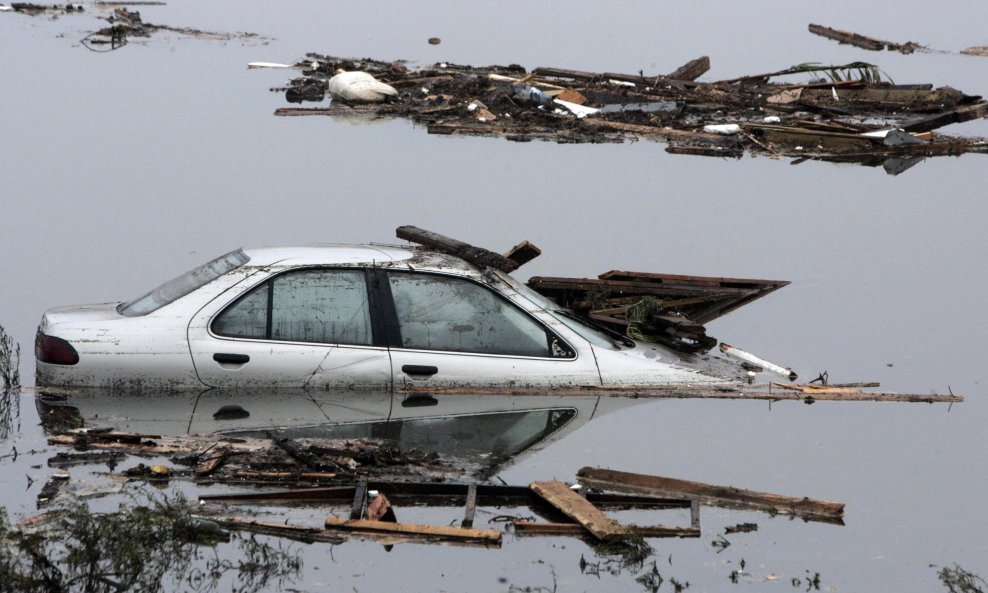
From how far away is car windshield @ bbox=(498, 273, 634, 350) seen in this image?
34.7 feet

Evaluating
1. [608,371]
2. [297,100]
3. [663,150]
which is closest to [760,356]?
[608,371]

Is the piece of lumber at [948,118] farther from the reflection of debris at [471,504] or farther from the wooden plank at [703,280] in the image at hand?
the reflection of debris at [471,504]

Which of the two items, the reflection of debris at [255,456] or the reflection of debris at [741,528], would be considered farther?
the reflection of debris at [255,456]

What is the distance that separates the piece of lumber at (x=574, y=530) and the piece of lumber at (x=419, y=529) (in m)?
0.23

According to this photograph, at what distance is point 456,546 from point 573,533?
0.73 metres

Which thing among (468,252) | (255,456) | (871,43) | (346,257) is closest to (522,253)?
(468,252)

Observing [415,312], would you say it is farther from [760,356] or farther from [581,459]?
[760,356]

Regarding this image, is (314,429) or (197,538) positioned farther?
(314,429)

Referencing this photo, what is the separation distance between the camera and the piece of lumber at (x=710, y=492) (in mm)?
Result: 8422

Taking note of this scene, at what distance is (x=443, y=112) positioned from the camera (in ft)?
88.9

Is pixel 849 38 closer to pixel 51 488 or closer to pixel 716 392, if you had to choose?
pixel 716 392

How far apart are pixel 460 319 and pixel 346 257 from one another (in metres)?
0.98

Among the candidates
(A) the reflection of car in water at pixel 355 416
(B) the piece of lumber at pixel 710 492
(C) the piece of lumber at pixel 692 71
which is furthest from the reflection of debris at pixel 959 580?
(C) the piece of lumber at pixel 692 71

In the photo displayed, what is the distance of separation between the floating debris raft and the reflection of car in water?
1534 centimetres
